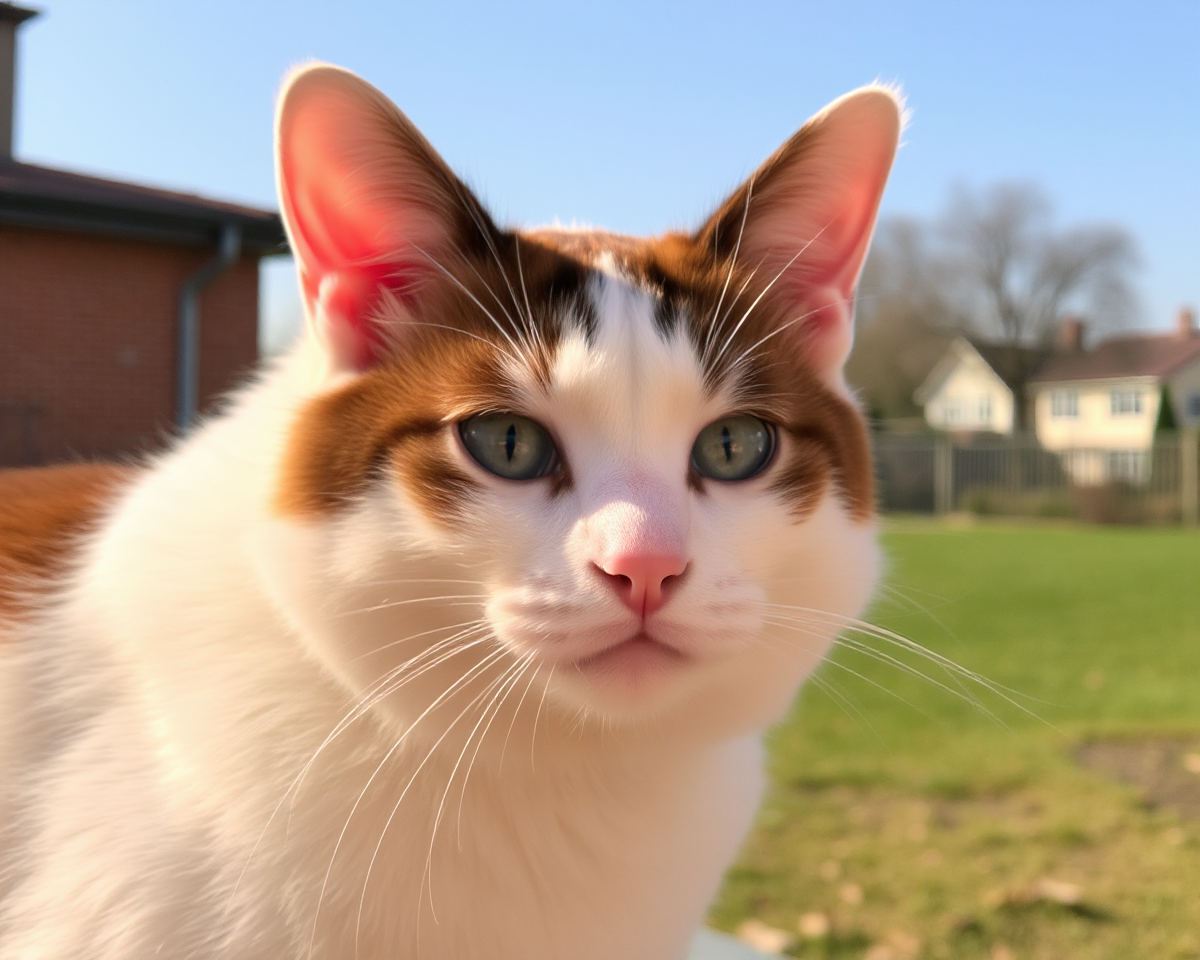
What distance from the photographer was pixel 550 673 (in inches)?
28.5

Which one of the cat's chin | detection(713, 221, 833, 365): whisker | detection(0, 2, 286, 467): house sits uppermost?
detection(0, 2, 286, 467): house

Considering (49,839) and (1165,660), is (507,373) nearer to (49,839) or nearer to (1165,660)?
(49,839)

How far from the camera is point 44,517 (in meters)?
1.06

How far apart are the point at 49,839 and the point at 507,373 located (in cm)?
54

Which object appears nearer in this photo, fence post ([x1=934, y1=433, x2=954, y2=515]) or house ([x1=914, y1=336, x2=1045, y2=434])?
fence post ([x1=934, y1=433, x2=954, y2=515])

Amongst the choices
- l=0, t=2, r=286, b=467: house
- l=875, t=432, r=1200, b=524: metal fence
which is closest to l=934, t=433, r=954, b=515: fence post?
l=875, t=432, r=1200, b=524: metal fence

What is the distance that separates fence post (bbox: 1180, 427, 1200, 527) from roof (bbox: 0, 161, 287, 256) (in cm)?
918

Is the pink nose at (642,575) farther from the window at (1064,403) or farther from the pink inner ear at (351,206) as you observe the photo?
the window at (1064,403)

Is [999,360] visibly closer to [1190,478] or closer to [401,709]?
[1190,478]

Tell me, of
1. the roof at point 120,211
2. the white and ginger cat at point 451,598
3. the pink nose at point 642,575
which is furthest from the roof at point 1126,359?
the pink nose at point 642,575

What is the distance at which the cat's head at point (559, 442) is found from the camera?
72 cm

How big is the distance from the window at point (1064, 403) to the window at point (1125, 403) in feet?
2.26

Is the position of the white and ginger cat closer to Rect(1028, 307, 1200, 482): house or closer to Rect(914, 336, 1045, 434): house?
Rect(914, 336, 1045, 434): house

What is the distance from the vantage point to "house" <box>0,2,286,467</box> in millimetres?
1904
